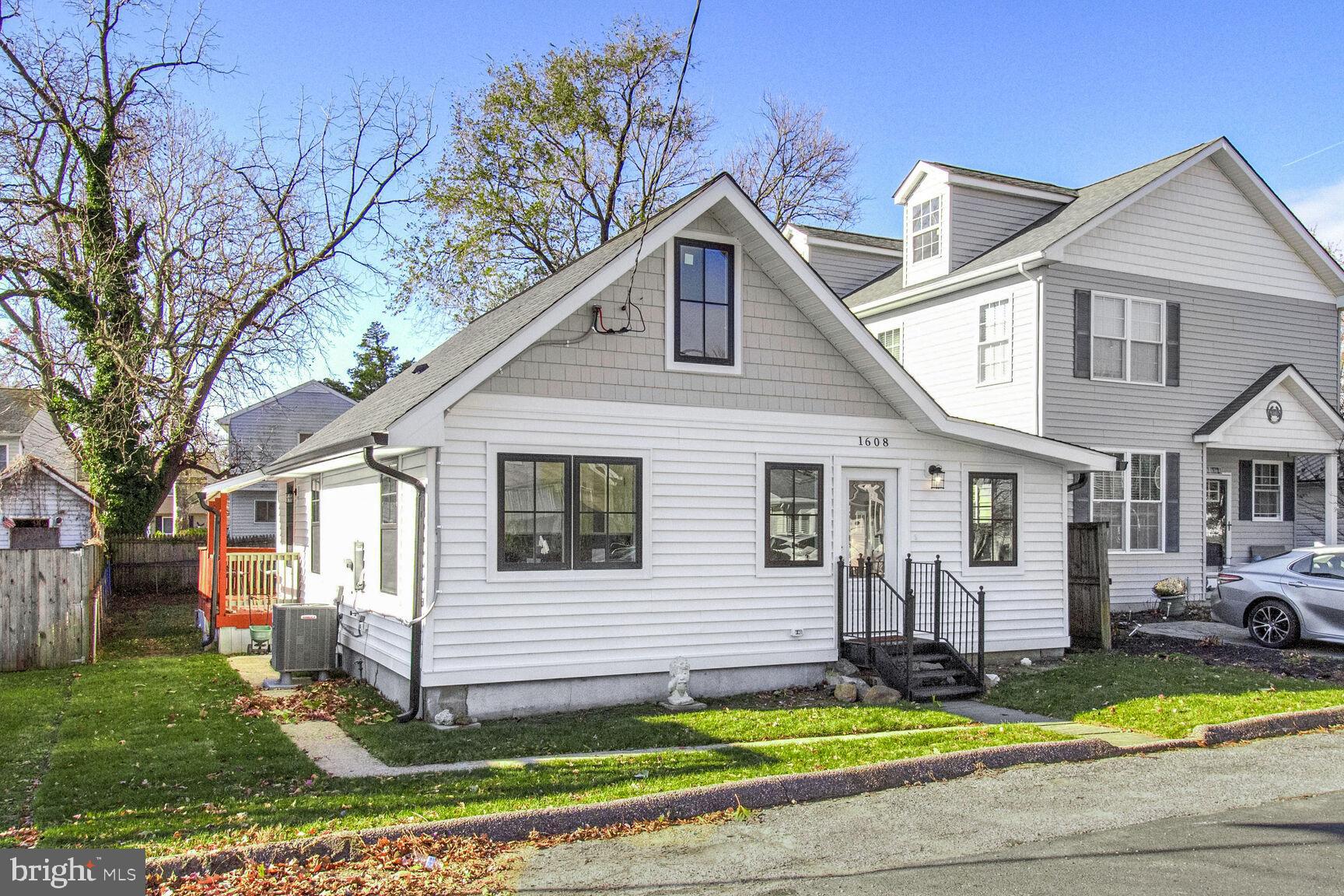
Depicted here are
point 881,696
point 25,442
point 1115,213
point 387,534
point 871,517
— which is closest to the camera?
point 881,696

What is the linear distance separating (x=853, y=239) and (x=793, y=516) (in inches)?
546

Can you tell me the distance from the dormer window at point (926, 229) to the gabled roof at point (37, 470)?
27.9 meters

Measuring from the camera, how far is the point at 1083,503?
17.7m

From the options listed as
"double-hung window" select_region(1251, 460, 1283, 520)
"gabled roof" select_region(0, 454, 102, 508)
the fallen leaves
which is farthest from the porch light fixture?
"gabled roof" select_region(0, 454, 102, 508)

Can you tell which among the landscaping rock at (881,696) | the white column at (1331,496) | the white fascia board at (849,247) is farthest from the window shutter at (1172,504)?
the landscaping rock at (881,696)

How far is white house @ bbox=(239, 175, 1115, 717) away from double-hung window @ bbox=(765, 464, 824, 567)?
28 millimetres

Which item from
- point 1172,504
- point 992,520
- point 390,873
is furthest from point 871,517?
point 390,873

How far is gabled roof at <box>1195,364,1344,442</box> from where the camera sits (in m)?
18.7

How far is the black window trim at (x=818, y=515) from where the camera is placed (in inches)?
474

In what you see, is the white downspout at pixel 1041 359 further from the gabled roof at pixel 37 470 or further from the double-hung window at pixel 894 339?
the gabled roof at pixel 37 470

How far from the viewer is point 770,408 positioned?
12148 millimetres

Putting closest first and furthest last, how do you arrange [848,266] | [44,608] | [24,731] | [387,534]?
[24,731]
[387,534]
[44,608]
[848,266]

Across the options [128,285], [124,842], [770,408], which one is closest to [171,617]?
[128,285]

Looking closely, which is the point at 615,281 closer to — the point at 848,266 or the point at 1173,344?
the point at 1173,344
